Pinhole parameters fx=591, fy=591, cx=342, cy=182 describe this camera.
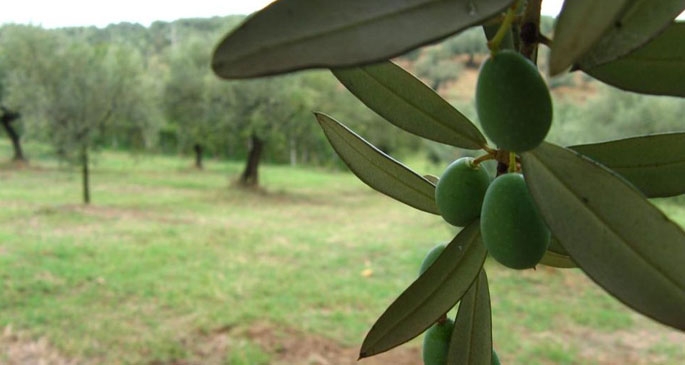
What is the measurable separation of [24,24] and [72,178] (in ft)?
8.82

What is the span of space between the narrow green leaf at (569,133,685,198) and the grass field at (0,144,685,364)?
3.22 meters

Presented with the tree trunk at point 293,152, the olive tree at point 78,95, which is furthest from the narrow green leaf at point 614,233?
the tree trunk at point 293,152

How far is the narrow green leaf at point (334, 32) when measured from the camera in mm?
155

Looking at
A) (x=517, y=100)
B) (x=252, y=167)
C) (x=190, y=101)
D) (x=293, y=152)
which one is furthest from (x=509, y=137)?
(x=293, y=152)

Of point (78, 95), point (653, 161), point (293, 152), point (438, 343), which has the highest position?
point (78, 95)

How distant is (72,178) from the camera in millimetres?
10453

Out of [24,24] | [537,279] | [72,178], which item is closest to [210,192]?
[72,178]

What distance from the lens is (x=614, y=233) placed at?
0.68 ft

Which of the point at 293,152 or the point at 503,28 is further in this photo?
the point at 293,152

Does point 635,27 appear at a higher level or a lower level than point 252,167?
higher

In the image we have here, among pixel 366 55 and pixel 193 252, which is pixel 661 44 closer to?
pixel 366 55

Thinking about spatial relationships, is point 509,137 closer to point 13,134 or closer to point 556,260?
point 556,260

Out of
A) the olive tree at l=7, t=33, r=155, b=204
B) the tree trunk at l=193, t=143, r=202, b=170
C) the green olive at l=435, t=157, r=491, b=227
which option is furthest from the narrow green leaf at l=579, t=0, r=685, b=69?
the tree trunk at l=193, t=143, r=202, b=170

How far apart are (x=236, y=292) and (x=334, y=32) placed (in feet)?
14.6
